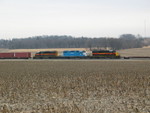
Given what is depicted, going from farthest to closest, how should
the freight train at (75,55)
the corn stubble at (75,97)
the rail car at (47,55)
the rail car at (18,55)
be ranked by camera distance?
the rail car at (18,55) → the rail car at (47,55) → the freight train at (75,55) → the corn stubble at (75,97)

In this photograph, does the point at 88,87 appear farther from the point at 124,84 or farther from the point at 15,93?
the point at 15,93

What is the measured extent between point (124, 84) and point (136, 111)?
755cm

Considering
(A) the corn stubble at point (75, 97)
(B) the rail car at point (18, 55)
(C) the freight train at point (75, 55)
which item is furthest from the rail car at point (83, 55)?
(A) the corn stubble at point (75, 97)

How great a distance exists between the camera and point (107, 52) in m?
53.6

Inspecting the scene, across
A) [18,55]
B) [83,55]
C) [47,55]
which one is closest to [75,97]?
[83,55]

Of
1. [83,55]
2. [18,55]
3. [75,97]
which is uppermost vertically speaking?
[18,55]

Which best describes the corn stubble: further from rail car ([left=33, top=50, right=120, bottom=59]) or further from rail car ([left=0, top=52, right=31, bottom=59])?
rail car ([left=0, top=52, right=31, bottom=59])

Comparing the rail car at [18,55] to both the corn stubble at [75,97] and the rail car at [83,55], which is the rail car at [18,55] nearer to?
the rail car at [83,55]

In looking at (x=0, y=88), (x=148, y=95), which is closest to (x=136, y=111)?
(x=148, y=95)

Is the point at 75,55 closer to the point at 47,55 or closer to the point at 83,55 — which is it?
the point at 83,55

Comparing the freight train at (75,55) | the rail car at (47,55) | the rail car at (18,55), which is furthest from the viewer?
the rail car at (18,55)

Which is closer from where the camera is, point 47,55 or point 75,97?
point 75,97

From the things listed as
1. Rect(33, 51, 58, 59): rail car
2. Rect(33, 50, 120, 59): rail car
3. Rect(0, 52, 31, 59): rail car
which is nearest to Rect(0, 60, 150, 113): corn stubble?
Rect(33, 50, 120, 59): rail car

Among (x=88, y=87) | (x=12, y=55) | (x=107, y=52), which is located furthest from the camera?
(x=12, y=55)
